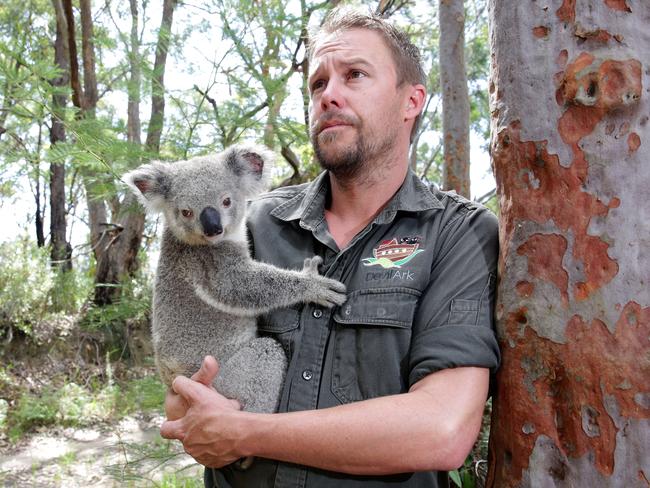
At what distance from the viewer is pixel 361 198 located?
7.82ft

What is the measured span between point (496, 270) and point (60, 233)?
10934 millimetres

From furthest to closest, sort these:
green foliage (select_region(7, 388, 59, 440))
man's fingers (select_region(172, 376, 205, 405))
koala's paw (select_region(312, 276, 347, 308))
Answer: green foliage (select_region(7, 388, 59, 440)) → koala's paw (select_region(312, 276, 347, 308)) → man's fingers (select_region(172, 376, 205, 405))

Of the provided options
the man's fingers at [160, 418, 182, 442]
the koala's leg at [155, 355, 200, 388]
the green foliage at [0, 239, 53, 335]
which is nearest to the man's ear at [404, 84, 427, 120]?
the koala's leg at [155, 355, 200, 388]

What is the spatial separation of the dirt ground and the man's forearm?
2.68m

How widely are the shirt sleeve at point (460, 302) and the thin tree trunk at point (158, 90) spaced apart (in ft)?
9.07

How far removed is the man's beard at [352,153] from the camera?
7.18 ft

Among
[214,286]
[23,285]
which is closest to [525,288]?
[214,286]

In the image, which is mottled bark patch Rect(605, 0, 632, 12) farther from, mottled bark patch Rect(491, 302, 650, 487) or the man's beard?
the man's beard

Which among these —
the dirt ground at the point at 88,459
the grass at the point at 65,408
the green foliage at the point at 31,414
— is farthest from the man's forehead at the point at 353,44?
the green foliage at the point at 31,414

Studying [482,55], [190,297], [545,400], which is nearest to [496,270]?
[545,400]

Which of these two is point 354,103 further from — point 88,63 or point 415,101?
point 88,63

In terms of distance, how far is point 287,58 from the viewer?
5324 mm

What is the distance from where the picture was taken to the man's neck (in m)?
2.35

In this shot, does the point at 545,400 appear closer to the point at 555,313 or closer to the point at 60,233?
the point at 555,313
